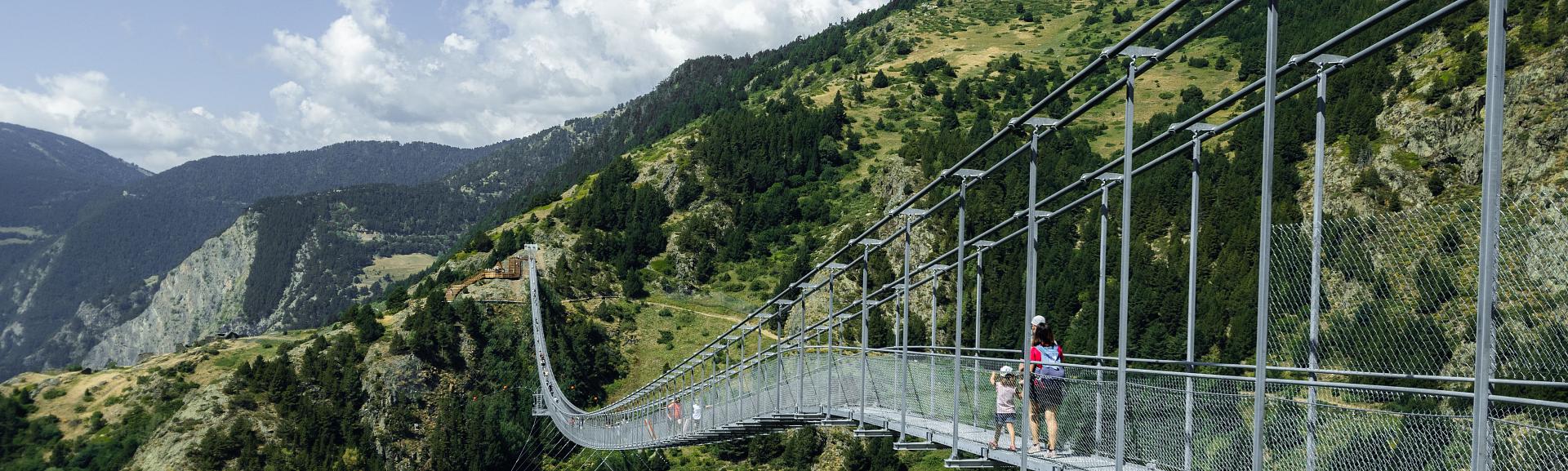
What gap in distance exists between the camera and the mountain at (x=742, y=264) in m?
47.1

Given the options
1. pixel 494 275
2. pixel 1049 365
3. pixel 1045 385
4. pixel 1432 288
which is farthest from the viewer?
pixel 494 275

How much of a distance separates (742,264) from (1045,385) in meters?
69.8

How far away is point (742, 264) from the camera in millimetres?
81188

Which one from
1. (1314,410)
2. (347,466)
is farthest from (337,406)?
(1314,410)

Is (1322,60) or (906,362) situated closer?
(1322,60)

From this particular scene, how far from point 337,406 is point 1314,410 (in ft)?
191

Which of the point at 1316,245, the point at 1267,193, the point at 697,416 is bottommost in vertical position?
the point at 697,416

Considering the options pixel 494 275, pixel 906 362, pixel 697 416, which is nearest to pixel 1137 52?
pixel 906 362

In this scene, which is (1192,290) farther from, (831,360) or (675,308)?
(675,308)

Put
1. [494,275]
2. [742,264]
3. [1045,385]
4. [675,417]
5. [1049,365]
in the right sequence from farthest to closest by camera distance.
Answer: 1. [742,264]
2. [494,275]
3. [675,417]
4. [1045,385]
5. [1049,365]

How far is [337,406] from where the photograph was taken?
193 ft

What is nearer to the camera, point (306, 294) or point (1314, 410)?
point (1314, 410)

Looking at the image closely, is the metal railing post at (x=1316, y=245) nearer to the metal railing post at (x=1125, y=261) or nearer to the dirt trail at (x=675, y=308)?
the metal railing post at (x=1125, y=261)

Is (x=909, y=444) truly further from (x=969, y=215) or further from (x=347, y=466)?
(x=969, y=215)
